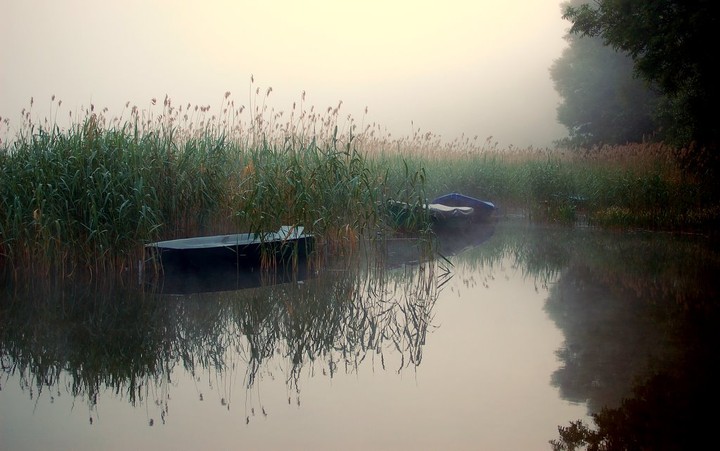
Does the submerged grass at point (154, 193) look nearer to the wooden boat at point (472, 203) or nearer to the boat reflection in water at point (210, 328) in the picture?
the boat reflection in water at point (210, 328)

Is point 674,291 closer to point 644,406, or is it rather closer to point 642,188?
point 644,406

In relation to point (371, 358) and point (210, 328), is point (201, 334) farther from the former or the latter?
point (371, 358)

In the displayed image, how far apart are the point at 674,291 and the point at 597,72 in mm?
17370

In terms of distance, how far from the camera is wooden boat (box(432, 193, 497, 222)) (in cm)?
1104

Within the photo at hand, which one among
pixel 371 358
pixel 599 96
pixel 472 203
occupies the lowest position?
pixel 371 358

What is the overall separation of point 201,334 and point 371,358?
1.11 meters

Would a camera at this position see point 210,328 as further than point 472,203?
No

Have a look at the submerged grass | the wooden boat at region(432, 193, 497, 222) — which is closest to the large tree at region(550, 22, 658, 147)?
the wooden boat at region(432, 193, 497, 222)

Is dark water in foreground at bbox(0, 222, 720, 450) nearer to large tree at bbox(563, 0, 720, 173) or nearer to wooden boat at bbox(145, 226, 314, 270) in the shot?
wooden boat at bbox(145, 226, 314, 270)

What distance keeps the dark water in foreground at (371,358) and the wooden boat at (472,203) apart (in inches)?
186

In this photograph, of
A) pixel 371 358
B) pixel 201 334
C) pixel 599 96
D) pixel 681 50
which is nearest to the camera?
pixel 371 358

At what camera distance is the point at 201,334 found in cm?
420

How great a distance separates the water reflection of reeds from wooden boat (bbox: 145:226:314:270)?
359 mm

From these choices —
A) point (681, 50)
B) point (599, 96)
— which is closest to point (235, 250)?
point (681, 50)
